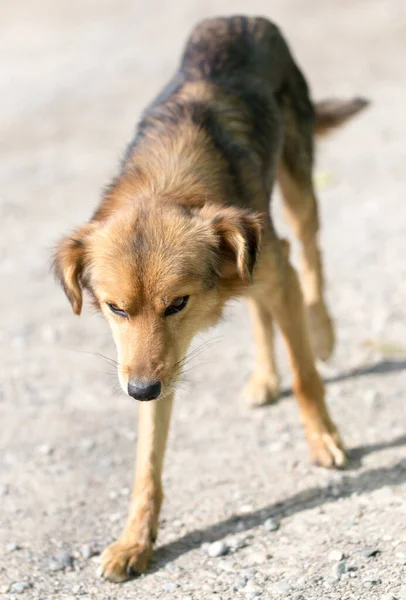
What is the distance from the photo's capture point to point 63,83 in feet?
50.7

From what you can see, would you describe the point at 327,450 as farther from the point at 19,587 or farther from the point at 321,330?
the point at 19,587

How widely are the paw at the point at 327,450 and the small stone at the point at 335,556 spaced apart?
111 centimetres

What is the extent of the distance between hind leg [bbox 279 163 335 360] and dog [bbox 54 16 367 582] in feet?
0.04

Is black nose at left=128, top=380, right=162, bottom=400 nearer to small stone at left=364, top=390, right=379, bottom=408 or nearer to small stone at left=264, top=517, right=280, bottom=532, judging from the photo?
small stone at left=264, top=517, right=280, bottom=532

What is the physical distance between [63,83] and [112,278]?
1162cm

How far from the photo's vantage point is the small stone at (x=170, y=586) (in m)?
4.60

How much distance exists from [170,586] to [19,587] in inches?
30.4

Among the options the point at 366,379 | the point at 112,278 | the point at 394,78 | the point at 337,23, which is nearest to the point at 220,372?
the point at 366,379

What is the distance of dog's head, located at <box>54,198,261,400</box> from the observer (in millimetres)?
4449

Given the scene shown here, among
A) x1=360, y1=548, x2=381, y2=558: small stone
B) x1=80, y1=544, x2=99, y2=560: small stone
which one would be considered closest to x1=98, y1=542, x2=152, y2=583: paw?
x1=80, y1=544, x2=99, y2=560: small stone

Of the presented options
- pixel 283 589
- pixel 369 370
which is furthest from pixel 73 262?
pixel 369 370

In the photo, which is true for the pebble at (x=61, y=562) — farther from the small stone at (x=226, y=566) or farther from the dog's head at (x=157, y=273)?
the dog's head at (x=157, y=273)

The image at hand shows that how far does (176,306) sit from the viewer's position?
4609mm

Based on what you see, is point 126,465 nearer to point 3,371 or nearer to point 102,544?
point 102,544
